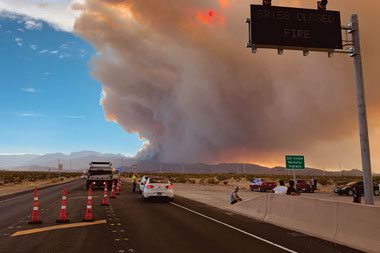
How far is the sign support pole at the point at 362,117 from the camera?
12.6 m

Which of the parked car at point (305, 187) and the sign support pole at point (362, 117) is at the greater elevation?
the sign support pole at point (362, 117)

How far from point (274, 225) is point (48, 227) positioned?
7.83m

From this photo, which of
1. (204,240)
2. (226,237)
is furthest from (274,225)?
(204,240)

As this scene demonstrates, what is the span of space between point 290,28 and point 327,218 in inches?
264

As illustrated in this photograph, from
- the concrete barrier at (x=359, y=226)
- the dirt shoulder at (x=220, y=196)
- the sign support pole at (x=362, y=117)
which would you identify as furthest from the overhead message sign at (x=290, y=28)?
the dirt shoulder at (x=220, y=196)

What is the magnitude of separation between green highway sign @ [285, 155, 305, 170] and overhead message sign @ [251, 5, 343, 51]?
12443 millimetres

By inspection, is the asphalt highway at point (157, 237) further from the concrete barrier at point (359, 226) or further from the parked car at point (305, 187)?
the parked car at point (305, 187)

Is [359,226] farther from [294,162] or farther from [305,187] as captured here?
[305,187]

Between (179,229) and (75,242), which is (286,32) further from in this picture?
(75,242)

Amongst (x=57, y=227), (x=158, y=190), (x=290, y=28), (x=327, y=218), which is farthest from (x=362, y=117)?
(x=158, y=190)

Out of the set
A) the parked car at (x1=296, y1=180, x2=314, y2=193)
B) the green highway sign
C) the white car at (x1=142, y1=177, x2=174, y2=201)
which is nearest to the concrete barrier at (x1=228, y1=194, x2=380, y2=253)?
the white car at (x1=142, y1=177, x2=174, y2=201)

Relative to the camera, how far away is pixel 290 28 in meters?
12.8

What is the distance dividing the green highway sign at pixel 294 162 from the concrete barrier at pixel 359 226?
570 inches

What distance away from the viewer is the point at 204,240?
951cm
